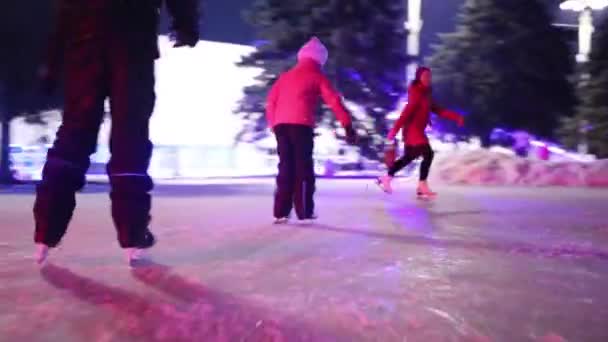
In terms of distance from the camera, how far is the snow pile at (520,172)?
1112 cm

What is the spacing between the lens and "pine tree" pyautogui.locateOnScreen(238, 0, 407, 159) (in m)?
13.9

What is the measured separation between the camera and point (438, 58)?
1639 cm

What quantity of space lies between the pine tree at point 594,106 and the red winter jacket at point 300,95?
1076cm

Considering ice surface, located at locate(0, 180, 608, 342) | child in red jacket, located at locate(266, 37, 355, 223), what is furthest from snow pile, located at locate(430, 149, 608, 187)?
child in red jacket, located at locate(266, 37, 355, 223)

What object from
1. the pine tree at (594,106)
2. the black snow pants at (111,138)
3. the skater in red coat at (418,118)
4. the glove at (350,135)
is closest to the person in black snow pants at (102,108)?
the black snow pants at (111,138)

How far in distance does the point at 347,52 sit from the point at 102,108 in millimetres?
11413

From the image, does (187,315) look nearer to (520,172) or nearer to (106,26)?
(106,26)

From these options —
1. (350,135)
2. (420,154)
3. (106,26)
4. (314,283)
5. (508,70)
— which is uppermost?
(508,70)

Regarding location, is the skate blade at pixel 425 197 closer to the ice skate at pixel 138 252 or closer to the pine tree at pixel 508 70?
the ice skate at pixel 138 252

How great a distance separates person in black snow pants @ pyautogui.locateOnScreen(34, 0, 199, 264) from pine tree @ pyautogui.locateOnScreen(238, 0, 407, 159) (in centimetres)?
1079

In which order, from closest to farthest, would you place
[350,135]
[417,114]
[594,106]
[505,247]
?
[505,247], [350,135], [417,114], [594,106]

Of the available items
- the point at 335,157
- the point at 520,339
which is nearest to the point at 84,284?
the point at 520,339

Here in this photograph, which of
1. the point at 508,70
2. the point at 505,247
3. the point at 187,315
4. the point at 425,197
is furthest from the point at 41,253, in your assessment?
the point at 508,70

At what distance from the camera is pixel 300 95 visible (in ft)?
15.6
